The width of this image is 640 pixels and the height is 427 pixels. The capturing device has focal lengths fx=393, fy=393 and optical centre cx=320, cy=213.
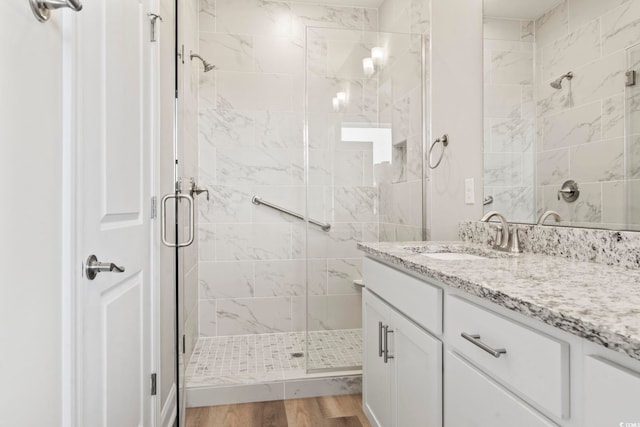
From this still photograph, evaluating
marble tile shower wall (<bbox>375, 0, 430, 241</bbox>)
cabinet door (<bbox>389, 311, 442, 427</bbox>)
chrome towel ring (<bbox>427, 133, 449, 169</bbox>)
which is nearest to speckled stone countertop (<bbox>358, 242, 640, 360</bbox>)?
cabinet door (<bbox>389, 311, 442, 427</bbox>)

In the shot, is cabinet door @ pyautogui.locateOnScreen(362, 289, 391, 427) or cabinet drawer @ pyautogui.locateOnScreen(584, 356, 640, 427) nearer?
cabinet drawer @ pyautogui.locateOnScreen(584, 356, 640, 427)

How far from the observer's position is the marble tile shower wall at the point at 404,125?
2371mm

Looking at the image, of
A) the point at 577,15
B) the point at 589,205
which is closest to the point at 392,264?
the point at 589,205

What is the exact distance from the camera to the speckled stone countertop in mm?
596

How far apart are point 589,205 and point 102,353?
1630 millimetres

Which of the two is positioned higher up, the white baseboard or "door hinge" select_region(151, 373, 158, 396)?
"door hinge" select_region(151, 373, 158, 396)

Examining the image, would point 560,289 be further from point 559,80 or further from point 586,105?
Answer: point 559,80

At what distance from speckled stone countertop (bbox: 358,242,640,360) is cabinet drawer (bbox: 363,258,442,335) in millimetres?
50

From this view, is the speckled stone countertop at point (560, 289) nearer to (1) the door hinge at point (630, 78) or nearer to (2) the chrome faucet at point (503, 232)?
(2) the chrome faucet at point (503, 232)

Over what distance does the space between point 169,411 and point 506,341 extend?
5.45 feet

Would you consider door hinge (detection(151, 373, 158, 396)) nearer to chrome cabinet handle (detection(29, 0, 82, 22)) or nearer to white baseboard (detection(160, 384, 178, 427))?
white baseboard (detection(160, 384, 178, 427))

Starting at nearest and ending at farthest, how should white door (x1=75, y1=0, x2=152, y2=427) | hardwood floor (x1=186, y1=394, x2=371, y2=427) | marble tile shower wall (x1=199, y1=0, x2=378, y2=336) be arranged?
1. white door (x1=75, y1=0, x2=152, y2=427)
2. hardwood floor (x1=186, y1=394, x2=371, y2=427)
3. marble tile shower wall (x1=199, y1=0, x2=378, y2=336)

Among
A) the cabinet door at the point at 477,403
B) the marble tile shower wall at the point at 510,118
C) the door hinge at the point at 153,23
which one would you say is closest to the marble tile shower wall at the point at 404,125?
the marble tile shower wall at the point at 510,118

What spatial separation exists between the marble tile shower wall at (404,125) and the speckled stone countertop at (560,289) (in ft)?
3.32
